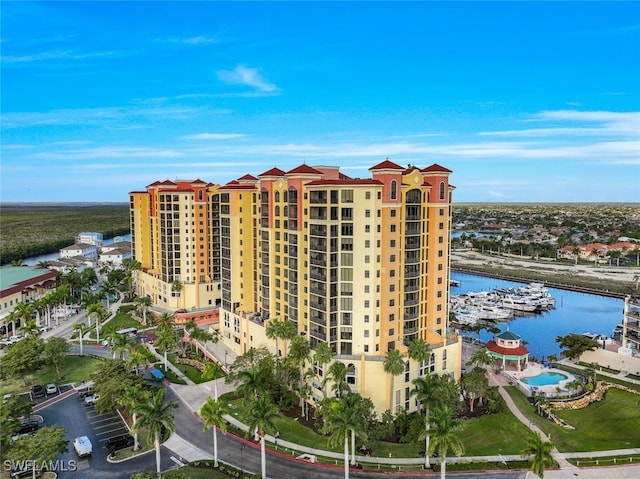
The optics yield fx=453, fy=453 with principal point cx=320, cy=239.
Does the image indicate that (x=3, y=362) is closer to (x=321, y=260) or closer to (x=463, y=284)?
(x=321, y=260)

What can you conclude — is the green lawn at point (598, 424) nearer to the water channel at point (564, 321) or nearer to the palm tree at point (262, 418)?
the water channel at point (564, 321)

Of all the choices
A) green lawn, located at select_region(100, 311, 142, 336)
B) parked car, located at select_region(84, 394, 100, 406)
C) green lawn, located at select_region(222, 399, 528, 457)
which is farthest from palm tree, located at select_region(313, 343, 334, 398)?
green lawn, located at select_region(100, 311, 142, 336)

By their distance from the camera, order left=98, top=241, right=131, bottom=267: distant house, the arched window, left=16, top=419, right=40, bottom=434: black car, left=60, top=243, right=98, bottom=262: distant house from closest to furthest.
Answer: left=16, top=419, right=40, bottom=434: black car → the arched window → left=98, top=241, right=131, bottom=267: distant house → left=60, top=243, right=98, bottom=262: distant house

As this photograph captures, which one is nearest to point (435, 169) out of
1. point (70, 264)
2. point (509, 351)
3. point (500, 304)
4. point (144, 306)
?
point (509, 351)

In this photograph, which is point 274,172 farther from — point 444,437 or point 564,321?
point 564,321

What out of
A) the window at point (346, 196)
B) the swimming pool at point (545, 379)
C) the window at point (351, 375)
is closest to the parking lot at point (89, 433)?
the window at point (351, 375)

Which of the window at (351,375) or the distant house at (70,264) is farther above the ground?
the distant house at (70,264)

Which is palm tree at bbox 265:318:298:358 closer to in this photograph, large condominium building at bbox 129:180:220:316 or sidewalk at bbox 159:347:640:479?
sidewalk at bbox 159:347:640:479
